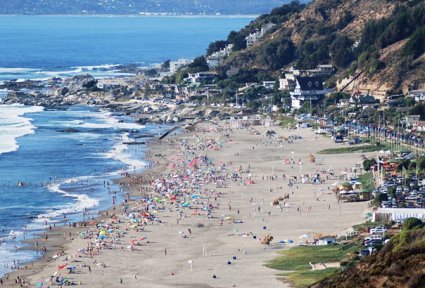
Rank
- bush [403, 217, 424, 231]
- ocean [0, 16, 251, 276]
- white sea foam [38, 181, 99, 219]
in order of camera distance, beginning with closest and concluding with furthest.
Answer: bush [403, 217, 424, 231]
ocean [0, 16, 251, 276]
white sea foam [38, 181, 99, 219]

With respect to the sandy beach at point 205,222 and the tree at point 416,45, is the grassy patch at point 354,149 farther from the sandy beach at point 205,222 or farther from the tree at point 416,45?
the tree at point 416,45

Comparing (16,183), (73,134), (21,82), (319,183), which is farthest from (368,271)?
(21,82)

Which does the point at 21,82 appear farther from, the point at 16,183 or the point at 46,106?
the point at 16,183

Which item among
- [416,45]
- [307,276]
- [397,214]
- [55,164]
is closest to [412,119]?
[416,45]

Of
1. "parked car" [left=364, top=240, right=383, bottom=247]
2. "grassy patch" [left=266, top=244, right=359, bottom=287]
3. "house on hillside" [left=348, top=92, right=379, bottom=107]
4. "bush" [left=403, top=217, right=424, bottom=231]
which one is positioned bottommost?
"grassy patch" [left=266, top=244, right=359, bottom=287]

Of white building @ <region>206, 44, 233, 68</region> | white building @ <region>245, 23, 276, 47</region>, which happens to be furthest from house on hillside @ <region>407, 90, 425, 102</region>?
white building @ <region>245, 23, 276, 47</region>

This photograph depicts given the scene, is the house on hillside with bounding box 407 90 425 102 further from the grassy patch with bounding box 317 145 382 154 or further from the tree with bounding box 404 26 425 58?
the grassy patch with bounding box 317 145 382 154

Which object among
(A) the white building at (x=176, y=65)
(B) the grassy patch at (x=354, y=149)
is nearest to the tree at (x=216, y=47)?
(A) the white building at (x=176, y=65)
